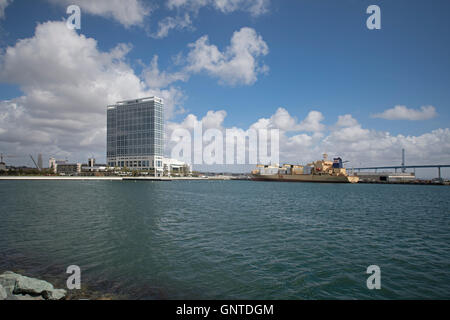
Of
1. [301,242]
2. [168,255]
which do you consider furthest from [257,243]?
[168,255]

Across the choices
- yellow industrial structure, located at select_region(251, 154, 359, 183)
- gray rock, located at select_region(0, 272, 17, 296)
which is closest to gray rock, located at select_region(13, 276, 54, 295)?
gray rock, located at select_region(0, 272, 17, 296)

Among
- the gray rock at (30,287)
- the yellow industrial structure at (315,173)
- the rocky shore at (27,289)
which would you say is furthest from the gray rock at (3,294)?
the yellow industrial structure at (315,173)

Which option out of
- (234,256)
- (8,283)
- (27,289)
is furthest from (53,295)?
(234,256)

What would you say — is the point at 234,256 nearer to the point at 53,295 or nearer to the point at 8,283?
the point at 53,295

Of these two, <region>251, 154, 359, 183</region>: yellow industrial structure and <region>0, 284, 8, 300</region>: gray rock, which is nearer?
<region>0, 284, 8, 300</region>: gray rock

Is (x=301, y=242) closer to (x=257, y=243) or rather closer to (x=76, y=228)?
(x=257, y=243)

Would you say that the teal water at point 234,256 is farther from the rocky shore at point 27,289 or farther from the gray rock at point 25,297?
the gray rock at point 25,297

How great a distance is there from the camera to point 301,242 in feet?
57.5

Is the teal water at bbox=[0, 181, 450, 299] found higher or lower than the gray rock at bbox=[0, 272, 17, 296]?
lower

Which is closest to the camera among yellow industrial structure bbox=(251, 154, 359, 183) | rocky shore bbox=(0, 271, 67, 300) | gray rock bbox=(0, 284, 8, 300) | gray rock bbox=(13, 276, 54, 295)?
gray rock bbox=(0, 284, 8, 300)

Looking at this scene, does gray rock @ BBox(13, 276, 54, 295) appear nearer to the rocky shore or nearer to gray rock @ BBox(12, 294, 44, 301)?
the rocky shore
